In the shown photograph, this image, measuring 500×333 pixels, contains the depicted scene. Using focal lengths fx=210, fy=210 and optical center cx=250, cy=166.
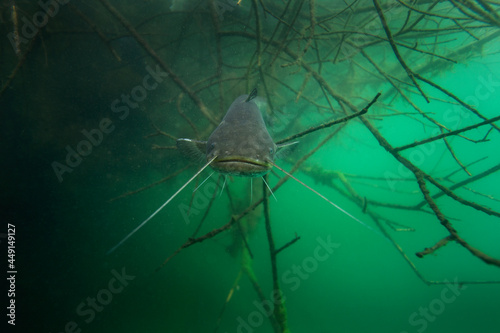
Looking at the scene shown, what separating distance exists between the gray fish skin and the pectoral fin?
1.60ft

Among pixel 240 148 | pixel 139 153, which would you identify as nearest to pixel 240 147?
pixel 240 148

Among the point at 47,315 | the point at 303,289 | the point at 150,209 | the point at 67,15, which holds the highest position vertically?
the point at 67,15

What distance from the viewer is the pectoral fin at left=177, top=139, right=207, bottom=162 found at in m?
2.55

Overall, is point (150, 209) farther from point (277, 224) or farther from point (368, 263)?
point (368, 263)

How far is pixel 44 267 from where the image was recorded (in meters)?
7.08

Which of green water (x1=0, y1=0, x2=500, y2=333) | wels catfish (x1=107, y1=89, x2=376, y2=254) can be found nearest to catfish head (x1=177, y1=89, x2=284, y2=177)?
wels catfish (x1=107, y1=89, x2=376, y2=254)

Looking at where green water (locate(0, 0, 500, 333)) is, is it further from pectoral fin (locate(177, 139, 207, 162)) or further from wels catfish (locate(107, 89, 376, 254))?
wels catfish (locate(107, 89, 376, 254))

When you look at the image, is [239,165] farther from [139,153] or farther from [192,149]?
[139,153]

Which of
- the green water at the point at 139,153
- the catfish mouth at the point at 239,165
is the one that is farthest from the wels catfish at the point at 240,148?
the green water at the point at 139,153

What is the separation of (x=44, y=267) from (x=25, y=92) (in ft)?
18.6

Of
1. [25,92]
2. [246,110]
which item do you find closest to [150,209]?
[25,92]

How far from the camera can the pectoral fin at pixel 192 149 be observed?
2552mm

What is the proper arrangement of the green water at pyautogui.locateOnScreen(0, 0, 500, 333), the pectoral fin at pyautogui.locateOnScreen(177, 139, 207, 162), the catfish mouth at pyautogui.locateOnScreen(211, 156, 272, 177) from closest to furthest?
the catfish mouth at pyautogui.locateOnScreen(211, 156, 272, 177), the pectoral fin at pyautogui.locateOnScreen(177, 139, 207, 162), the green water at pyautogui.locateOnScreen(0, 0, 500, 333)

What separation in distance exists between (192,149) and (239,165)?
1.10 meters
